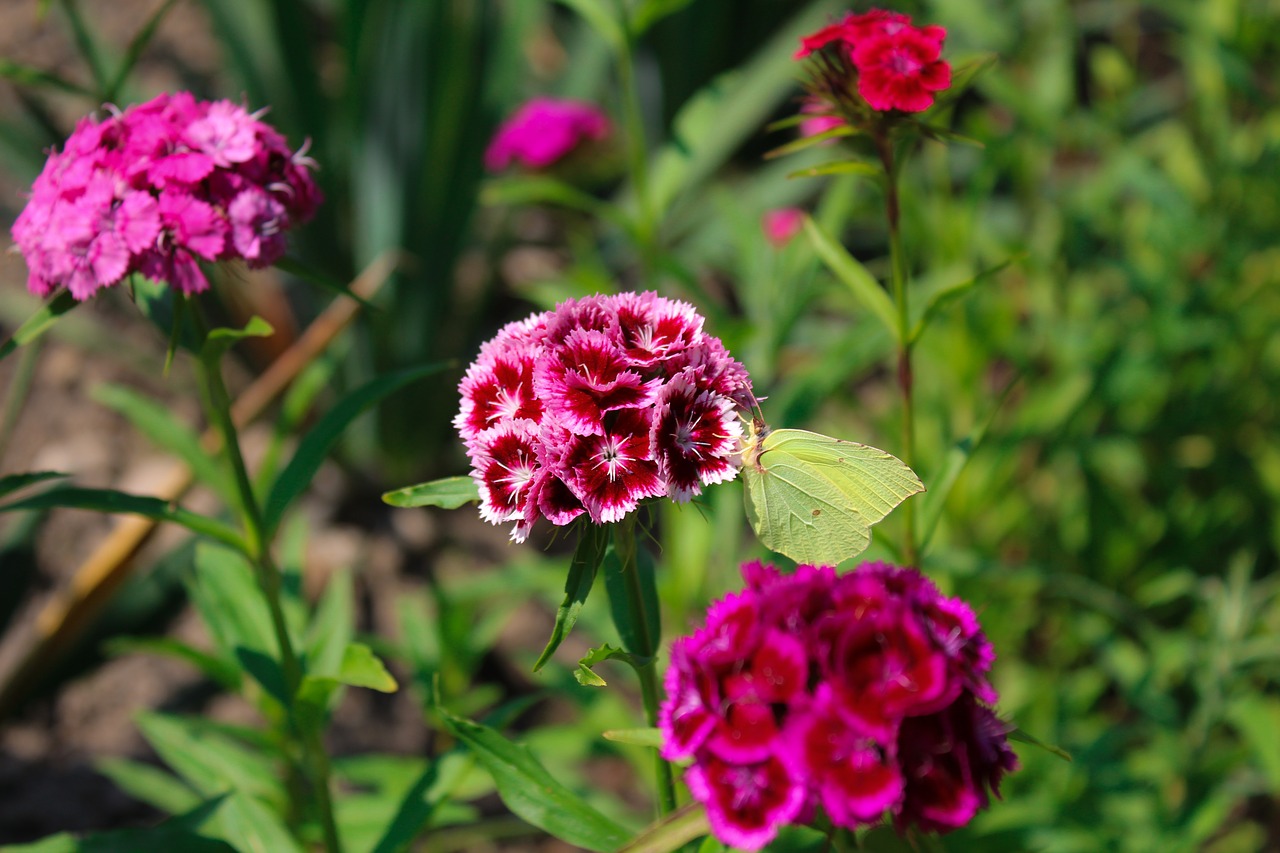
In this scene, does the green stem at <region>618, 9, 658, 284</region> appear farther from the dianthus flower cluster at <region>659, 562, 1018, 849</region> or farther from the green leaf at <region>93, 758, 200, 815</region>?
the green leaf at <region>93, 758, 200, 815</region>

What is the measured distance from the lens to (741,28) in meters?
4.77

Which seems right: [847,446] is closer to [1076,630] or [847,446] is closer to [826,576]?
[826,576]

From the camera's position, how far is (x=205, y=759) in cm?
190

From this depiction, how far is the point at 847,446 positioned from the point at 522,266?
9.95 feet

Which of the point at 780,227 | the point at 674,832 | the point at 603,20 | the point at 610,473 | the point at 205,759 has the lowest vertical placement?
the point at 674,832

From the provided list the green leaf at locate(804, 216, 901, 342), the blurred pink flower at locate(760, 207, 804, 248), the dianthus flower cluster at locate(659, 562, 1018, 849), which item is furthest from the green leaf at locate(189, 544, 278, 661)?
the blurred pink flower at locate(760, 207, 804, 248)

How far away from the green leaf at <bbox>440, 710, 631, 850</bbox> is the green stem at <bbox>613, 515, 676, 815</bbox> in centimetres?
8

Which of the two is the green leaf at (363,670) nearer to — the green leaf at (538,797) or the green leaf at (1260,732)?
the green leaf at (538,797)

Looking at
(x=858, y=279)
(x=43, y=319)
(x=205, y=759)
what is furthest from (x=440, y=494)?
(x=205, y=759)

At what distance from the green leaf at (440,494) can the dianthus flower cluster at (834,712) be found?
1.08 feet

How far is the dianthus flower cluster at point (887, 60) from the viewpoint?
1.36m

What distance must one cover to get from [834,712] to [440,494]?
0.53m

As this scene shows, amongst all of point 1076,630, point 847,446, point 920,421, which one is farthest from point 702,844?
point 920,421

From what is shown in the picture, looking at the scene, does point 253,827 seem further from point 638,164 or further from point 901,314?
point 638,164
